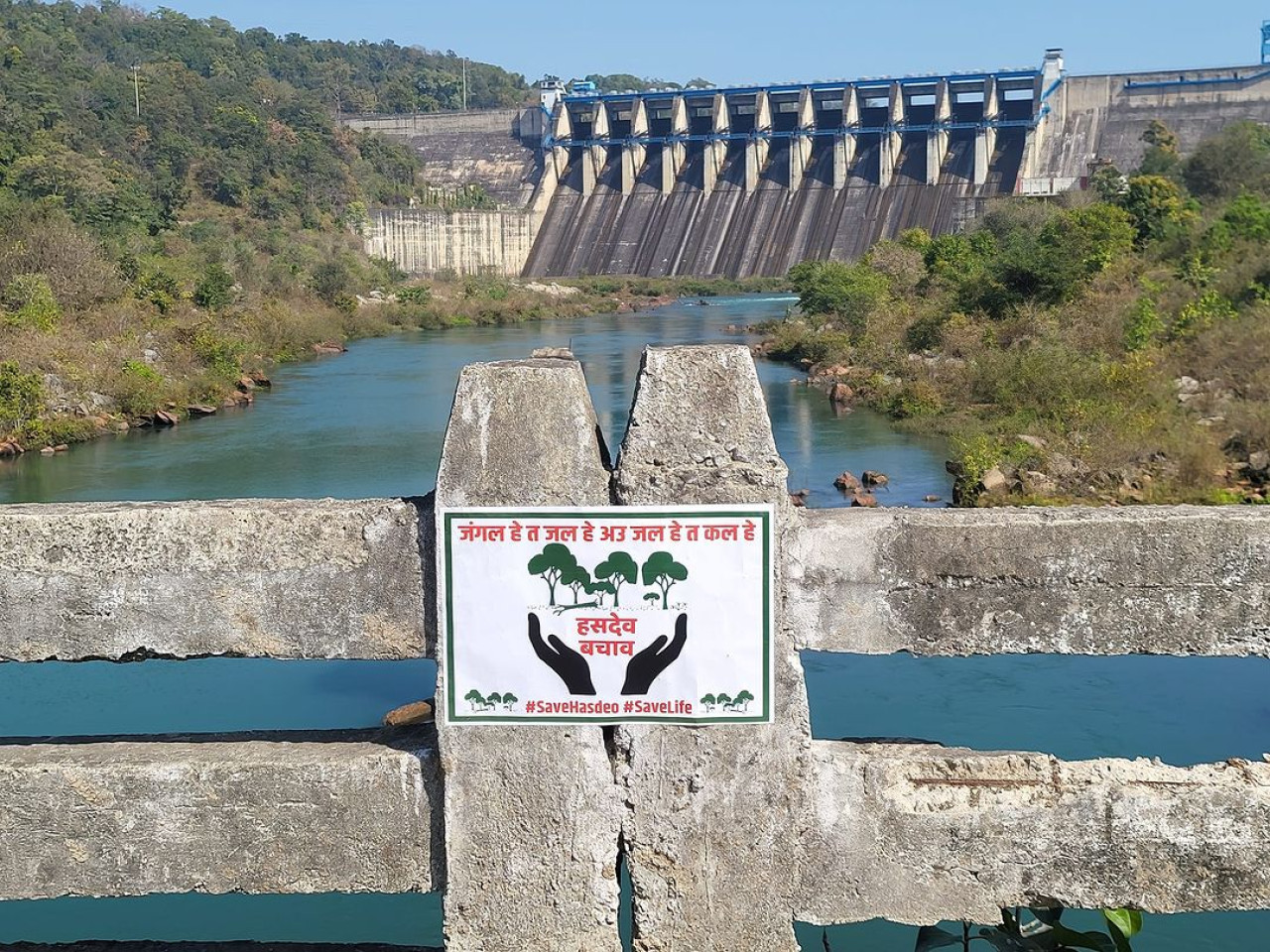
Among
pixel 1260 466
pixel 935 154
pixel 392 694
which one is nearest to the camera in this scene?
pixel 392 694

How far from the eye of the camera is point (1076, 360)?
51.7ft

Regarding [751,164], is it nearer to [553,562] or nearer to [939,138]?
[939,138]

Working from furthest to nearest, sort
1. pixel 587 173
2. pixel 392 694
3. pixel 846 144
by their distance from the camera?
pixel 587 173, pixel 846 144, pixel 392 694

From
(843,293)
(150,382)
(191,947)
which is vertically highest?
(843,293)

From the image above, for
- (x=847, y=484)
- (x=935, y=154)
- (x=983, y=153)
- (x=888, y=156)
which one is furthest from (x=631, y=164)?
(x=847, y=484)

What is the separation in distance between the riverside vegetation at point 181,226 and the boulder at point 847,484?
9598 millimetres

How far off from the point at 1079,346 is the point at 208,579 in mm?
16091

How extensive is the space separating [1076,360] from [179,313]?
15853 mm

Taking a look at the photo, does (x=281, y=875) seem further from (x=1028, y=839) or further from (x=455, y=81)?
(x=455, y=81)

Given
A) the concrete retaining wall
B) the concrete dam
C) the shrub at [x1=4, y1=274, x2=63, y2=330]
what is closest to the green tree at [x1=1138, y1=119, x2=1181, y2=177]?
the concrete dam

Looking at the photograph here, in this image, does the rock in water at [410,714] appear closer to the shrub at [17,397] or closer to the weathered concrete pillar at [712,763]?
the weathered concrete pillar at [712,763]

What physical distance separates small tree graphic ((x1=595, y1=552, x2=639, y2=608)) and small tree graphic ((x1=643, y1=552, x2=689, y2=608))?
2 cm

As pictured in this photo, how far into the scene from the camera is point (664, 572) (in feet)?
7.43

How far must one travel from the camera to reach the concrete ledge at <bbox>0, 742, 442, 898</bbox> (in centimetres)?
227
